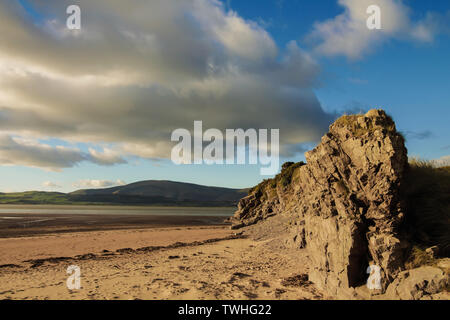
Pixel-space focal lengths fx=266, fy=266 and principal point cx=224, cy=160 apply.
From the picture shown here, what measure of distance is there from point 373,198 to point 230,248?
1488 cm

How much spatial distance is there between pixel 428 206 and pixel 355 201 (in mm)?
2515

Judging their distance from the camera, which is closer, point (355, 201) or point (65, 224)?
point (355, 201)

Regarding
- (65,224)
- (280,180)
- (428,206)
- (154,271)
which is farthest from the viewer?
(65,224)

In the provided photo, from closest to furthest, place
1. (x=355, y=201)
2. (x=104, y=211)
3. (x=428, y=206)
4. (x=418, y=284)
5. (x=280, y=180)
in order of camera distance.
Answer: (x=418, y=284)
(x=428, y=206)
(x=355, y=201)
(x=280, y=180)
(x=104, y=211)

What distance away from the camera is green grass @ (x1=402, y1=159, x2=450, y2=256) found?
8.77m

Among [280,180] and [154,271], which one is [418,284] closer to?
[154,271]

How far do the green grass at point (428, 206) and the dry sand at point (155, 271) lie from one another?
4.15 metres

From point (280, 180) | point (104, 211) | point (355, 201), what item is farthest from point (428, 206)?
point (104, 211)

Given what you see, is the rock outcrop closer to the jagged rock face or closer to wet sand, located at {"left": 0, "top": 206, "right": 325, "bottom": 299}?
the jagged rock face

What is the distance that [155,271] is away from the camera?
14016 millimetres

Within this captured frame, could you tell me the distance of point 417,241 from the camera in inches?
348

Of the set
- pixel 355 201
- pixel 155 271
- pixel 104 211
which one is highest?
pixel 355 201

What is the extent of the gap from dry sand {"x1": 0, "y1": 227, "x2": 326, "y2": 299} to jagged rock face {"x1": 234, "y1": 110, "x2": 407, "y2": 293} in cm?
166
